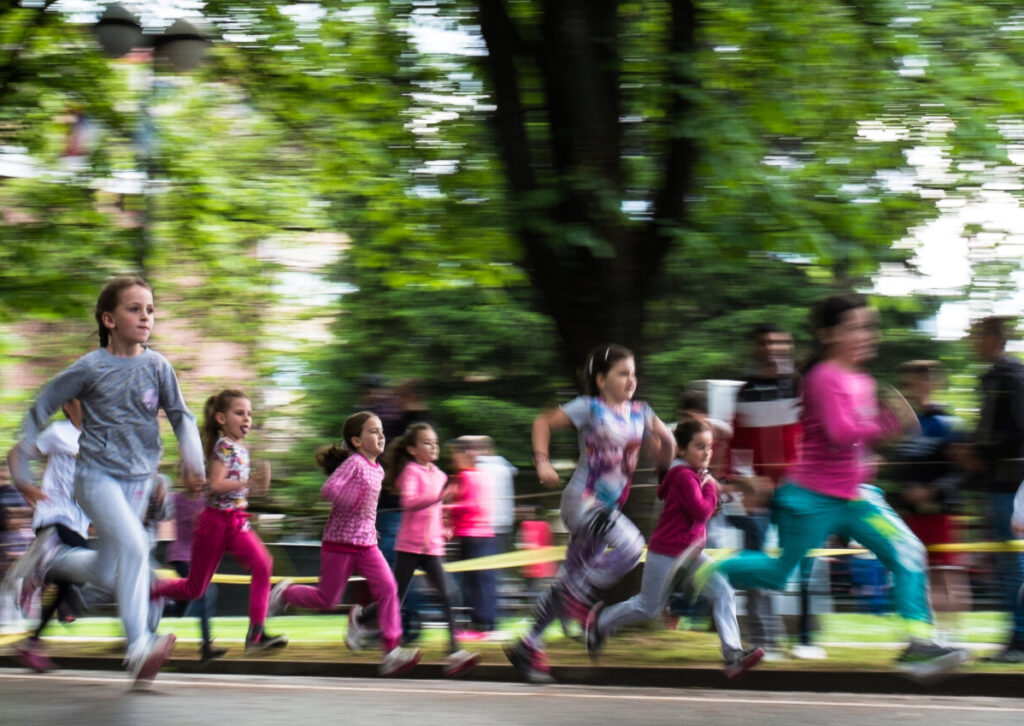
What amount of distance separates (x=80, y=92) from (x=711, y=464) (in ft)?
24.8

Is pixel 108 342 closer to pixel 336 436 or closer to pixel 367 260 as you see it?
pixel 367 260

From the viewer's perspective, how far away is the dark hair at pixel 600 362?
7.81 meters

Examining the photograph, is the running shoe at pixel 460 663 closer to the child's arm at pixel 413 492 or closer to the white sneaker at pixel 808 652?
the child's arm at pixel 413 492

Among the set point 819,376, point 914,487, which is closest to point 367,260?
point 914,487

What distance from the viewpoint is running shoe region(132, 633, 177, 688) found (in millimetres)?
6941

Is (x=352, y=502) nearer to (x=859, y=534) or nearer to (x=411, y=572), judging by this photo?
(x=411, y=572)

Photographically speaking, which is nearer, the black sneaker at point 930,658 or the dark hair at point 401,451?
the black sneaker at point 930,658

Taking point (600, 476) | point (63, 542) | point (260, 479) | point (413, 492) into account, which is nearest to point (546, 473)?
point (600, 476)

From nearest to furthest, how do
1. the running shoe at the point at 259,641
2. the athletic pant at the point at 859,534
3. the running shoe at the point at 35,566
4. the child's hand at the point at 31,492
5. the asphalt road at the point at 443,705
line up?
1. the asphalt road at the point at 443,705
2. the athletic pant at the point at 859,534
3. the child's hand at the point at 31,492
4. the running shoe at the point at 35,566
5. the running shoe at the point at 259,641

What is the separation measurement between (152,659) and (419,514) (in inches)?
109

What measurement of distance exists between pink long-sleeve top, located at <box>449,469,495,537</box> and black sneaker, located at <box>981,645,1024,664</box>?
4.50 meters

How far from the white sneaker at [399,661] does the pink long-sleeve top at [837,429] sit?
2.62 m

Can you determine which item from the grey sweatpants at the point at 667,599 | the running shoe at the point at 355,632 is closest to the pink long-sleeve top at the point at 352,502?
the running shoe at the point at 355,632

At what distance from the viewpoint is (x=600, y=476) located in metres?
7.76
